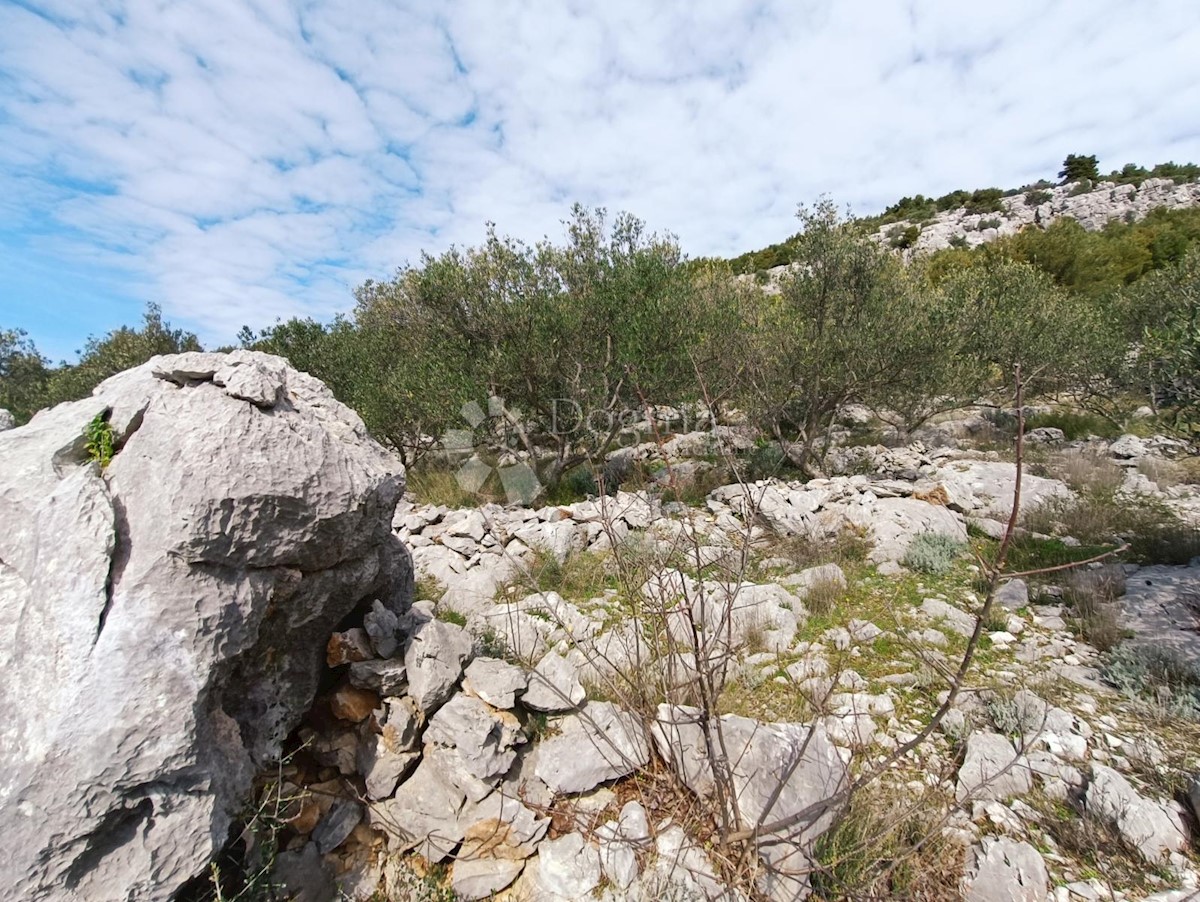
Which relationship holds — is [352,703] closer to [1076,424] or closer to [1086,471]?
[1086,471]

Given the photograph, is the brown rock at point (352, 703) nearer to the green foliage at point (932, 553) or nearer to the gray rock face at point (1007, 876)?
the gray rock face at point (1007, 876)

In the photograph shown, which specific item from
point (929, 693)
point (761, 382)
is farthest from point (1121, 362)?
point (929, 693)

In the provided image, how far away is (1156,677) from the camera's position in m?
5.04

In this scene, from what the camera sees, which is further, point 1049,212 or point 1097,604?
point 1049,212

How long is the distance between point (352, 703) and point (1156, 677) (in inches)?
301

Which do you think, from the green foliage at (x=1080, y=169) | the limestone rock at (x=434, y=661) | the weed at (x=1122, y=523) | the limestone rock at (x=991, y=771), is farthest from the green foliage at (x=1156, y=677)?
the green foliage at (x=1080, y=169)

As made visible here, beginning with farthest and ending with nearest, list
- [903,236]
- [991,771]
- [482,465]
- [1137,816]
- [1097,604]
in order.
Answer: [903,236]
[482,465]
[1097,604]
[991,771]
[1137,816]

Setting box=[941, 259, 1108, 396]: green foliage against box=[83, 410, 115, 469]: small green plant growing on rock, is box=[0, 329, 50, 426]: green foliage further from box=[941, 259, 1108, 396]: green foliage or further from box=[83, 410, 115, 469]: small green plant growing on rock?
box=[941, 259, 1108, 396]: green foliage

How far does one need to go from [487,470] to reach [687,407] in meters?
6.23

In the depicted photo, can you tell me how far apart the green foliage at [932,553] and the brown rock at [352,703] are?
26.3ft

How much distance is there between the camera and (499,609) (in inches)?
281

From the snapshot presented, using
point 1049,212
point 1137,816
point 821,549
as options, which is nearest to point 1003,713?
point 1137,816

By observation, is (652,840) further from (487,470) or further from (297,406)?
(487,470)

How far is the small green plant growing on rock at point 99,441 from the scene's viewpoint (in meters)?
3.73
